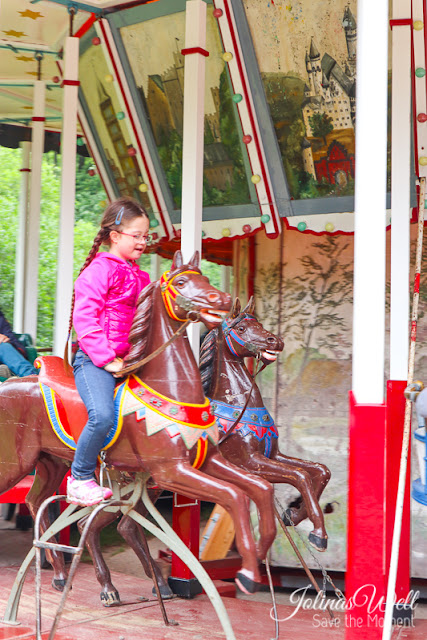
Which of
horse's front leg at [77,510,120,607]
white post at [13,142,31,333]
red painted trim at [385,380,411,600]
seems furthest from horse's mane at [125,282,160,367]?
white post at [13,142,31,333]

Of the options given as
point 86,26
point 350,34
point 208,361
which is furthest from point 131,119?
point 208,361

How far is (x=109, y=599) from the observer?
189 inches

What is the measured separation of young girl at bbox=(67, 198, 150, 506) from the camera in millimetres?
3838

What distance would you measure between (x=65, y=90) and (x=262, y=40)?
5.22ft

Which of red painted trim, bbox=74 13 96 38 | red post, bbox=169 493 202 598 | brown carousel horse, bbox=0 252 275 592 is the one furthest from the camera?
red painted trim, bbox=74 13 96 38

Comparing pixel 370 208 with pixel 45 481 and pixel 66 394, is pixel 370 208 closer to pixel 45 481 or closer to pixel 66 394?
pixel 66 394

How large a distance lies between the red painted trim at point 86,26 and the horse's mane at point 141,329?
3.49m

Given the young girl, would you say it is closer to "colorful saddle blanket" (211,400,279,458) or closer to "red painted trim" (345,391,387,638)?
"colorful saddle blanket" (211,400,279,458)

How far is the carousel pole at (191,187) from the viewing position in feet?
16.9

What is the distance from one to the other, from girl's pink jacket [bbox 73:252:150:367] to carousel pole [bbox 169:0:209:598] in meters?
0.98

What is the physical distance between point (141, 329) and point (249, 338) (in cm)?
106

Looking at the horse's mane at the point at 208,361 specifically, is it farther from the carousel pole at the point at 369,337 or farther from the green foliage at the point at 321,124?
Result: the green foliage at the point at 321,124

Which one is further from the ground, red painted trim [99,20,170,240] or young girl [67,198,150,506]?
red painted trim [99,20,170,240]

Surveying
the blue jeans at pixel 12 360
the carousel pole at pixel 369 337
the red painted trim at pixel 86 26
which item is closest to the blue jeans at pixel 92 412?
the carousel pole at pixel 369 337
